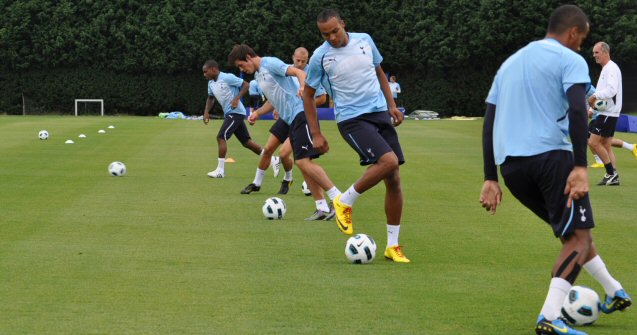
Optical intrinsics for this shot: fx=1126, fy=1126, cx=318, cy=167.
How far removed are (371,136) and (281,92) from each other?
4565 millimetres

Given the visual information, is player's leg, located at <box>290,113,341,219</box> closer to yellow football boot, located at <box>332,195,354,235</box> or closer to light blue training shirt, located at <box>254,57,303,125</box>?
light blue training shirt, located at <box>254,57,303,125</box>

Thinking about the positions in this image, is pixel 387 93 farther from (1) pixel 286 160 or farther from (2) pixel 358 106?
(1) pixel 286 160

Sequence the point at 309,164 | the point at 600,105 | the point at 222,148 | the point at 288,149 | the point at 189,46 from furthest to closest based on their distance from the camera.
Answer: the point at 189,46
the point at 222,148
the point at 600,105
the point at 288,149
the point at 309,164

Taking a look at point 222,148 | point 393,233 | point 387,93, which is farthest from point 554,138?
point 222,148

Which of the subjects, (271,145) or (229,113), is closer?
(271,145)

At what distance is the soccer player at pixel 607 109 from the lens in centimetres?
1775

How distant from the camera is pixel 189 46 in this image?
178 feet

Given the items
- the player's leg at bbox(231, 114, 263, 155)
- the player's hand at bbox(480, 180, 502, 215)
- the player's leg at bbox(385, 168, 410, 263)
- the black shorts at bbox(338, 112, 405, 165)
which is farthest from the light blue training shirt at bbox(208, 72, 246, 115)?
the player's hand at bbox(480, 180, 502, 215)

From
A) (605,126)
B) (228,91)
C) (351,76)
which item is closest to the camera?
(351,76)

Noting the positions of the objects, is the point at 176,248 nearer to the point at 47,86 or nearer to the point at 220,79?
the point at 220,79

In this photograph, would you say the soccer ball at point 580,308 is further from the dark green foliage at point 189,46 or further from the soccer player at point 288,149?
the dark green foliage at point 189,46

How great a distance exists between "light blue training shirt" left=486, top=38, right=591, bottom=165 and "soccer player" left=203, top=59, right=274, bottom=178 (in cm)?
1271

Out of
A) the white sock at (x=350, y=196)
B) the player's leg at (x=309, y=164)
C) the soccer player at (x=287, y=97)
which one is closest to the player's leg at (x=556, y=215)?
the white sock at (x=350, y=196)

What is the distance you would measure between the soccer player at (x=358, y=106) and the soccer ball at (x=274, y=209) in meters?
2.69
